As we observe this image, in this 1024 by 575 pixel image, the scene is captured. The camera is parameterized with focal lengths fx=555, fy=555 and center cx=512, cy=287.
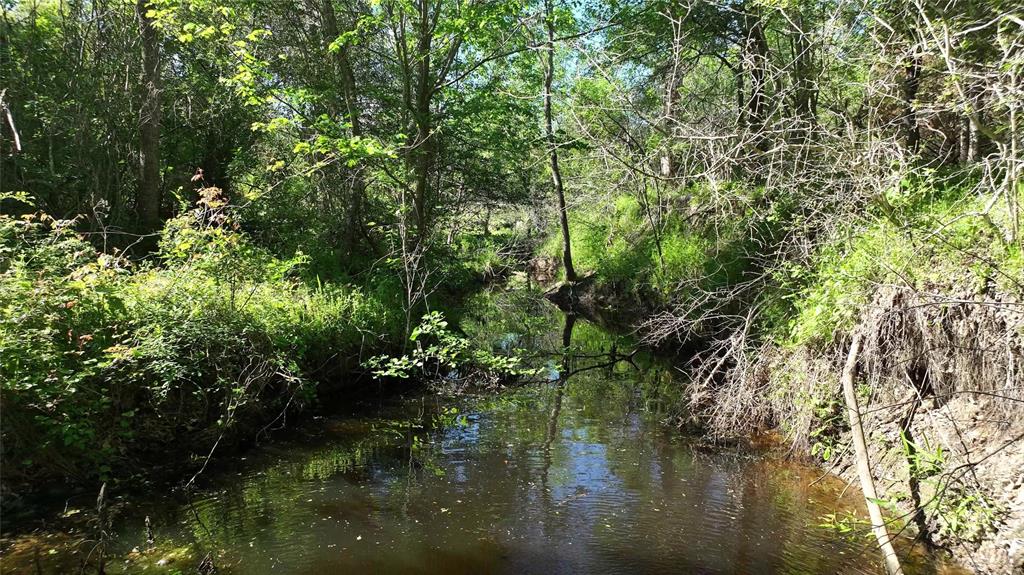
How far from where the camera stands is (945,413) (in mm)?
5016

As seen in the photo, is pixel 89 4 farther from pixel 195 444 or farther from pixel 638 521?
pixel 638 521

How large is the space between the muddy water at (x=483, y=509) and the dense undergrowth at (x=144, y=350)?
1.79ft

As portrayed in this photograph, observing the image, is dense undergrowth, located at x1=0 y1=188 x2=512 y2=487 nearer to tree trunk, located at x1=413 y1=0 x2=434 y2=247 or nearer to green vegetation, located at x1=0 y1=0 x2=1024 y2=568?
A: green vegetation, located at x1=0 y1=0 x2=1024 y2=568

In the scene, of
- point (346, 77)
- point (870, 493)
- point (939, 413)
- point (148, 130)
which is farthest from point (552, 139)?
point (870, 493)

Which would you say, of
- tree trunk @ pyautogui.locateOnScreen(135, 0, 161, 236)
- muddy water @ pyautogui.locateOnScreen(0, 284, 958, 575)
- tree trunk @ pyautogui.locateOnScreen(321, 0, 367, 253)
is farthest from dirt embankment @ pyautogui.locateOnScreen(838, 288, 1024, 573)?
tree trunk @ pyautogui.locateOnScreen(135, 0, 161, 236)

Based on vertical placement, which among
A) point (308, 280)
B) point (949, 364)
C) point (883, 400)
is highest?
point (308, 280)

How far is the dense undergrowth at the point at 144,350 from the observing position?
4.71m

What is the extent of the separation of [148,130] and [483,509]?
9381 millimetres

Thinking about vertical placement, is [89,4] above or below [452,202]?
above

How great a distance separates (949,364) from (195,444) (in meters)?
7.47

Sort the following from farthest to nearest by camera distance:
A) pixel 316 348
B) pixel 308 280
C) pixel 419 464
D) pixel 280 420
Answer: pixel 308 280 < pixel 316 348 < pixel 280 420 < pixel 419 464

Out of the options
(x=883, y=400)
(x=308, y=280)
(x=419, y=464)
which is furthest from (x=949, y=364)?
(x=308, y=280)

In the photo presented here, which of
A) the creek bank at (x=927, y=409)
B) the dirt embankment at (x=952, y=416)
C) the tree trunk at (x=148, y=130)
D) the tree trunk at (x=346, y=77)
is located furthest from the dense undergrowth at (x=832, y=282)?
the tree trunk at (x=148, y=130)

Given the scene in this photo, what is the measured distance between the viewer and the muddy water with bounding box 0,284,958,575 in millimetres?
4531
